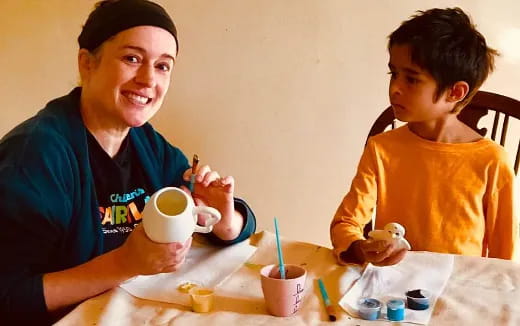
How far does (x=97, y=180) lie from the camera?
1175 millimetres

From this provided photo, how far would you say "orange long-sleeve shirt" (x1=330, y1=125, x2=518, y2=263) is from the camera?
4.58ft

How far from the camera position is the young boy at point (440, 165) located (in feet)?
4.57

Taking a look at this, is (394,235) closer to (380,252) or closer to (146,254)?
(380,252)

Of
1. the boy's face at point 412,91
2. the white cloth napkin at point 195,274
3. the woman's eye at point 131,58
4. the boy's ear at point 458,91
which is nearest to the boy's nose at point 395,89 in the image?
the boy's face at point 412,91

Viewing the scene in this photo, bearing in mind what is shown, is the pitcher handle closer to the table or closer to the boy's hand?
the table

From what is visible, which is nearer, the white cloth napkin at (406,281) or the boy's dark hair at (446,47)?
the white cloth napkin at (406,281)

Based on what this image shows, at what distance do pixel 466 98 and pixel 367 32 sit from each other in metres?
0.47

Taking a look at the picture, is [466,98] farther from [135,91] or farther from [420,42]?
[135,91]

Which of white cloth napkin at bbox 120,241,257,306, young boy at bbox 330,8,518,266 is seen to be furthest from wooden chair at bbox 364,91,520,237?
white cloth napkin at bbox 120,241,257,306

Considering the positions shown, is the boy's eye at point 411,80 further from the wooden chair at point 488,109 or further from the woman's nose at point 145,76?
the woman's nose at point 145,76

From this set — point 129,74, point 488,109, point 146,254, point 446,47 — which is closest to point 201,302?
point 146,254

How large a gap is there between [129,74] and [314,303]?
57 centimetres

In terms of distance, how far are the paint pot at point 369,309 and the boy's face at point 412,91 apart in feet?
2.00

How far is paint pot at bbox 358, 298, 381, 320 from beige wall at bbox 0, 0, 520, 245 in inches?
40.1
